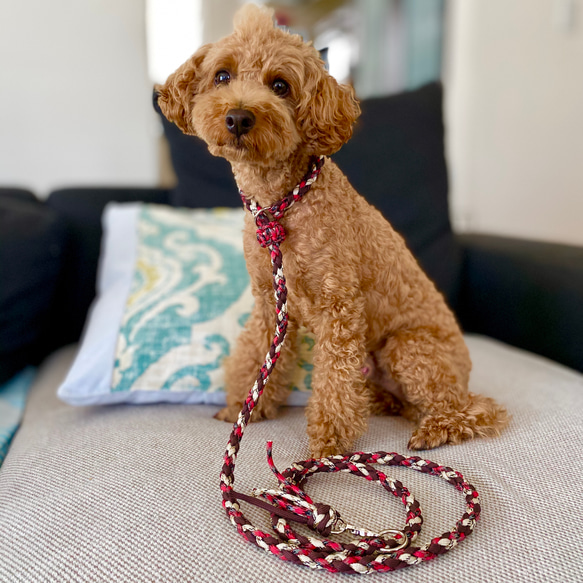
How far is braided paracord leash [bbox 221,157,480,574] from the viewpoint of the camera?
22.3 inches

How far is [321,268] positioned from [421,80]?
244cm

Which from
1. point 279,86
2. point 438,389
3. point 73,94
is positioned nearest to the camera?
point 279,86

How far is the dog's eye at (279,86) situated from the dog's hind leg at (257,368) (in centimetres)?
38

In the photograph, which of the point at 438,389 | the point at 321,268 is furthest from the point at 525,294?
the point at 321,268

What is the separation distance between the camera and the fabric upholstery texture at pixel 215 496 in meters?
0.57

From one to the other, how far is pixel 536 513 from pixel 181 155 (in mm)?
1262

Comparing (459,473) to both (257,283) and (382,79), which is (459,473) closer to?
(257,283)

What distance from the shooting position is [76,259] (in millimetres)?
1435

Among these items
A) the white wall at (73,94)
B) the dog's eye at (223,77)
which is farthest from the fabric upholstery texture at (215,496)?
the white wall at (73,94)

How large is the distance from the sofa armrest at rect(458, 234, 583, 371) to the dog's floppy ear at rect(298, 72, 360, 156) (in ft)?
2.51

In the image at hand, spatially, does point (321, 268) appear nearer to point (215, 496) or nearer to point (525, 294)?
point (215, 496)

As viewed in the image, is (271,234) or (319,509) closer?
(319,509)

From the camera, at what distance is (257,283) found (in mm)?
877

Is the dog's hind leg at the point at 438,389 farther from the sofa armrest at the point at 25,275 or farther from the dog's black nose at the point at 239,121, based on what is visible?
the sofa armrest at the point at 25,275
